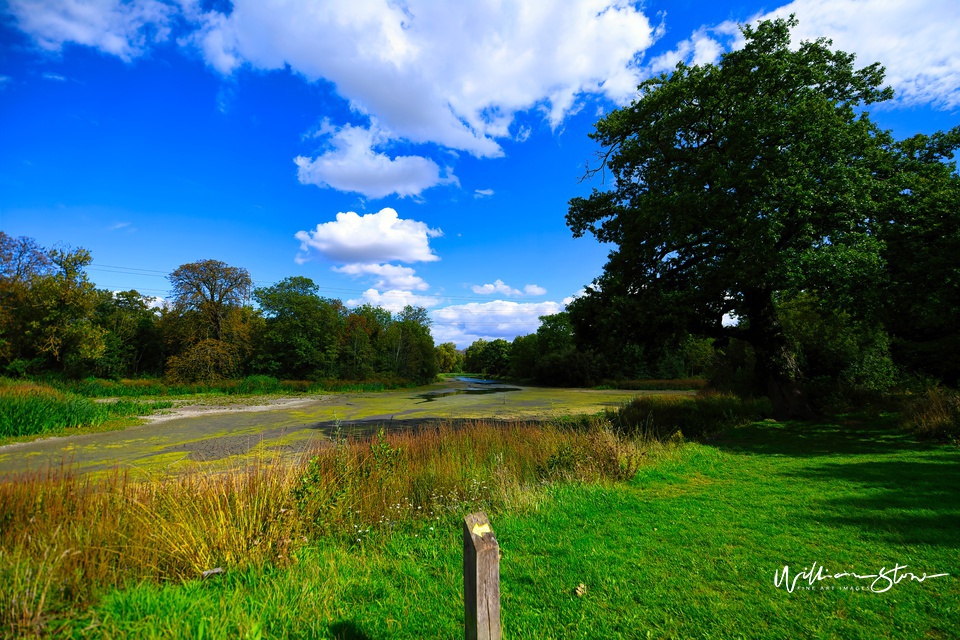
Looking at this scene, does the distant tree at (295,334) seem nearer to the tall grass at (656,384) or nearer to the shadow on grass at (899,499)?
the tall grass at (656,384)

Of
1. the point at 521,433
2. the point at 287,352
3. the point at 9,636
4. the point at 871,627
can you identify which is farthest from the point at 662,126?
the point at 287,352

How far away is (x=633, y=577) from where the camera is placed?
146 inches

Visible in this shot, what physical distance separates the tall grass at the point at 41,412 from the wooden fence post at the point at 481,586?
66.9 feet

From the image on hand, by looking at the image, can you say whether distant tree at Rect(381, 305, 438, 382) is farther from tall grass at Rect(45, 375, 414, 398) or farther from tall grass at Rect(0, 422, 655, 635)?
tall grass at Rect(0, 422, 655, 635)

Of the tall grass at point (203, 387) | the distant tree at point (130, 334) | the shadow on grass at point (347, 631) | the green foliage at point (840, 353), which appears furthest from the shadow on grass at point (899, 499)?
the distant tree at point (130, 334)

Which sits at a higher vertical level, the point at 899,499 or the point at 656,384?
the point at 899,499

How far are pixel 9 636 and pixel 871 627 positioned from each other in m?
5.75

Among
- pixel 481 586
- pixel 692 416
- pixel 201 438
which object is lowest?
pixel 201 438

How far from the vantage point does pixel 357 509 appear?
227 inches

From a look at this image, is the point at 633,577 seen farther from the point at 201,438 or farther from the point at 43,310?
the point at 43,310

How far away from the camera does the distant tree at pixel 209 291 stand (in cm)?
3638

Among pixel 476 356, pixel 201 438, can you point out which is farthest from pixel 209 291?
pixel 476 356

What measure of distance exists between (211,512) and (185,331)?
4056 cm

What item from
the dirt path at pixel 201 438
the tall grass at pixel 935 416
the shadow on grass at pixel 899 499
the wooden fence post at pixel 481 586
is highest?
the wooden fence post at pixel 481 586
